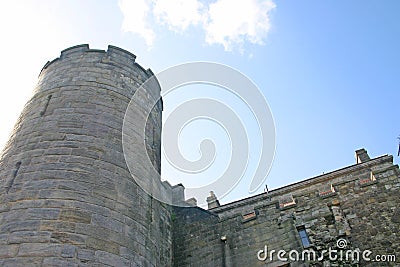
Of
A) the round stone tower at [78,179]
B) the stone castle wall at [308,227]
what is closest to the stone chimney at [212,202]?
the stone castle wall at [308,227]

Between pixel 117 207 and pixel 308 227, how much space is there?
→ 462 centimetres

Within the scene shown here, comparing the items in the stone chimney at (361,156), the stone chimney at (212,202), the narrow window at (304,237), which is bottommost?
the narrow window at (304,237)

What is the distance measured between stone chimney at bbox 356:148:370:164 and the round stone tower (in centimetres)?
1147

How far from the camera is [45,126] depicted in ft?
23.9

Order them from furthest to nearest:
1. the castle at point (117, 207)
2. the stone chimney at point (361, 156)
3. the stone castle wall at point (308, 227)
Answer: the stone chimney at point (361, 156) → the stone castle wall at point (308, 227) → the castle at point (117, 207)

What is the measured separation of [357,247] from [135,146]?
523 centimetres

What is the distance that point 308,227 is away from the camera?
8.58 m

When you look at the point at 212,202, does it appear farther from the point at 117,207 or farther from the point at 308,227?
the point at 117,207

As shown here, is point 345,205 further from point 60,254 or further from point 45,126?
point 45,126

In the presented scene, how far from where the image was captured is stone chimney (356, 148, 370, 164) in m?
16.9

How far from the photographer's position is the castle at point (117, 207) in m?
5.79

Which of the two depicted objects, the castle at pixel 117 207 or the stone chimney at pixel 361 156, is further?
the stone chimney at pixel 361 156

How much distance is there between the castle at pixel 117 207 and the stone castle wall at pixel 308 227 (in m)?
0.02

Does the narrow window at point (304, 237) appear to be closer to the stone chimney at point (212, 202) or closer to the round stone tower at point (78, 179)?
the round stone tower at point (78, 179)
